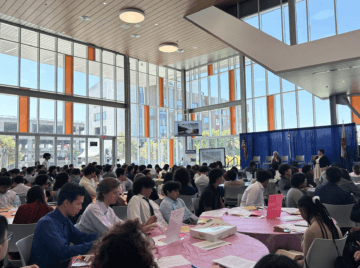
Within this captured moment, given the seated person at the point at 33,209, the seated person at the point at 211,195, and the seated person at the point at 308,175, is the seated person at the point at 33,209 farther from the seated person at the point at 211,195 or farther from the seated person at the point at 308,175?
the seated person at the point at 308,175

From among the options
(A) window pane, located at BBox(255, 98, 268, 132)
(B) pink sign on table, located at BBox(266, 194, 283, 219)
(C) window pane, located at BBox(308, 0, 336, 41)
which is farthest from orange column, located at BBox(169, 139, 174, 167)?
(B) pink sign on table, located at BBox(266, 194, 283, 219)

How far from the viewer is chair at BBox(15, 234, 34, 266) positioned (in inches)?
87.5

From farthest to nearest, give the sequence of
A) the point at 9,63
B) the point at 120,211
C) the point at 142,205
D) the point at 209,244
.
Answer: the point at 9,63
the point at 120,211
the point at 142,205
the point at 209,244

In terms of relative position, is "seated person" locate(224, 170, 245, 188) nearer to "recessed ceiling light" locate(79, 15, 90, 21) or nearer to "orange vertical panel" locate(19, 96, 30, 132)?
"recessed ceiling light" locate(79, 15, 90, 21)

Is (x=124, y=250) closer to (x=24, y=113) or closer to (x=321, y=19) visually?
(x=321, y=19)

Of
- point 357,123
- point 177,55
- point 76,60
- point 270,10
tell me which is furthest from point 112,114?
point 357,123

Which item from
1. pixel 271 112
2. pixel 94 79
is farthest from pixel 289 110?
pixel 94 79

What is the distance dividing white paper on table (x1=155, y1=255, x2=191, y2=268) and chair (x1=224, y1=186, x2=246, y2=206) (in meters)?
4.44

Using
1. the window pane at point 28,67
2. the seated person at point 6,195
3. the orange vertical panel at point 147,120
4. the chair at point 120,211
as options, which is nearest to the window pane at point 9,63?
the window pane at point 28,67

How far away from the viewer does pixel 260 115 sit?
15.8 meters

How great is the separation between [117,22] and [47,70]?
4.44m

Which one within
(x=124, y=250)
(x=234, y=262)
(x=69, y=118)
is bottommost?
(x=234, y=262)

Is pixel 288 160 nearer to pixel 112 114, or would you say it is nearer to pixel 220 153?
pixel 220 153

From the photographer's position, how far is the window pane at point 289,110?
1459 cm
